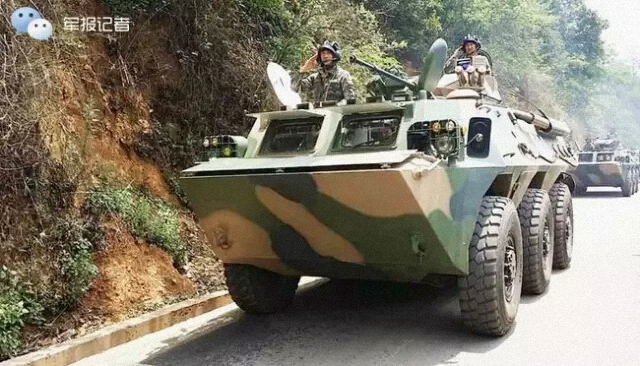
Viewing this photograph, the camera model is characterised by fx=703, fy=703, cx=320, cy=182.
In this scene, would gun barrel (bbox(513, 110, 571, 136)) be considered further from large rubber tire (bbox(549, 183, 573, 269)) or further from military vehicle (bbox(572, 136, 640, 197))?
military vehicle (bbox(572, 136, 640, 197))

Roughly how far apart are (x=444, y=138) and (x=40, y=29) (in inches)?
131

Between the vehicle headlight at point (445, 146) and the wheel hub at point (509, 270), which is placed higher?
the vehicle headlight at point (445, 146)

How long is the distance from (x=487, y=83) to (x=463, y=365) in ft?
11.5

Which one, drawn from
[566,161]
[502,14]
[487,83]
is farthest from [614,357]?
[502,14]

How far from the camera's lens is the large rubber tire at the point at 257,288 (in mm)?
5363

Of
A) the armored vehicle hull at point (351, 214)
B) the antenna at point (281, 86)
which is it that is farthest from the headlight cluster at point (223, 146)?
the antenna at point (281, 86)

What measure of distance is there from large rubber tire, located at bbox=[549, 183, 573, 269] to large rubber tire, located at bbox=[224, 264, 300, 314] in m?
2.84

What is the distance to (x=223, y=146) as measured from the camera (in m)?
5.07

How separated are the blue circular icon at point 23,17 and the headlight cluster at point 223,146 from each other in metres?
1.66

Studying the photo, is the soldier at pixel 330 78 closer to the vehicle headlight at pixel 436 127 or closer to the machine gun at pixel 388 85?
the machine gun at pixel 388 85

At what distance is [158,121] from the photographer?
7473 millimetres

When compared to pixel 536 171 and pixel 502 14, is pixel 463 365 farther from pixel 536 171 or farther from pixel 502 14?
pixel 502 14

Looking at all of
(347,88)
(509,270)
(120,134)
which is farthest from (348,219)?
(120,134)

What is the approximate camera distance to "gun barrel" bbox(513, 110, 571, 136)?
6.66m
